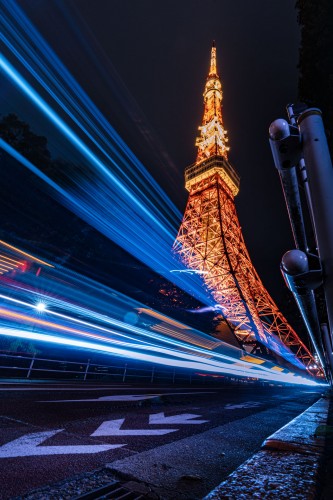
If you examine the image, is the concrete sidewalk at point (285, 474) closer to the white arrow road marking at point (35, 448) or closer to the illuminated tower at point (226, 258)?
the white arrow road marking at point (35, 448)

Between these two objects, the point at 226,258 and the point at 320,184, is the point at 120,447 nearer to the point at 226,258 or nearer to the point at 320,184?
the point at 320,184

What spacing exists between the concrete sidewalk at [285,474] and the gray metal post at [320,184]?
2.78 feet

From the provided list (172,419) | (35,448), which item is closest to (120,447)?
(35,448)

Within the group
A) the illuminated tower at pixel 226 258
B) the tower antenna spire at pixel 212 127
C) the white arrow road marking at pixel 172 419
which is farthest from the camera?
the tower antenna spire at pixel 212 127

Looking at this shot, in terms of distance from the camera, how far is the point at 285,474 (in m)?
1.53

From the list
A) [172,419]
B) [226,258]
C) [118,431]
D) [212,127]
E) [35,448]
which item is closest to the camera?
[35,448]

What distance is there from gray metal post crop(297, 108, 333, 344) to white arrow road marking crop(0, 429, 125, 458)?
1.92 m

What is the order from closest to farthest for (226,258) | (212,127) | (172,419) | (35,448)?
(35,448) < (172,419) < (226,258) < (212,127)

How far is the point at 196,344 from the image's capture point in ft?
62.6

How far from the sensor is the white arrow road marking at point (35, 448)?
183 cm

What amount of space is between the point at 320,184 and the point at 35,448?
242cm

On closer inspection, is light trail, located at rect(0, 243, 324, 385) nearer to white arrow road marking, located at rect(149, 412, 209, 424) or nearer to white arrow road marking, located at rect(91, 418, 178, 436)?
white arrow road marking, located at rect(149, 412, 209, 424)

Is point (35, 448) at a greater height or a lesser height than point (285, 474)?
lesser

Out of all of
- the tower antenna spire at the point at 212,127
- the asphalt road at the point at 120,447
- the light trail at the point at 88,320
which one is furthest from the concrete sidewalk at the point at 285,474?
the tower antenna spire at the point at 212,127
